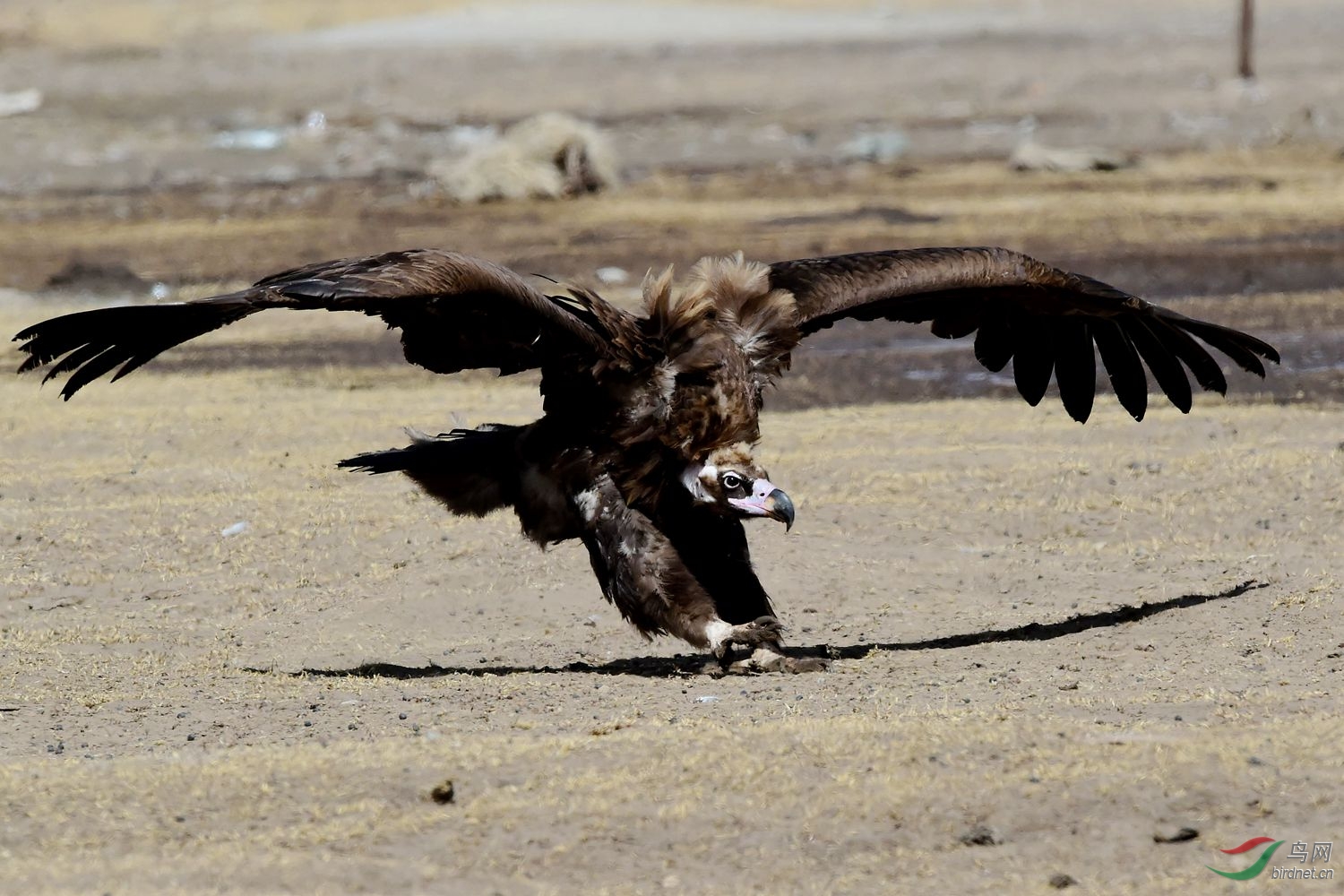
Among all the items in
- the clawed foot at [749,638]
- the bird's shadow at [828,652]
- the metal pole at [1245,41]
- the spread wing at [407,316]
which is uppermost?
the metal pole at [1245,41]

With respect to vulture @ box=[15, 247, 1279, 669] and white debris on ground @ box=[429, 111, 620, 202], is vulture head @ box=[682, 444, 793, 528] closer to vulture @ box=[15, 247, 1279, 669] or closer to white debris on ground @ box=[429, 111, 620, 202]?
vulture @ box=[15, 247, 1279, 669]

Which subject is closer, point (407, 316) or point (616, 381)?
point (407, 316)

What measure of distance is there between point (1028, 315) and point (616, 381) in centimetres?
220

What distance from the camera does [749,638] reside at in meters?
6.82

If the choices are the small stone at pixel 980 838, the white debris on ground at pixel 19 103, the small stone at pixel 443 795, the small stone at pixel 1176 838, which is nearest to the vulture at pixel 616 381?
the small stone at pixel 443 795

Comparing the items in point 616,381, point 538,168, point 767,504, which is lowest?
point 767,504

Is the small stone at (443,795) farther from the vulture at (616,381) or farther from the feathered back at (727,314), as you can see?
the feathered back at (727,314)

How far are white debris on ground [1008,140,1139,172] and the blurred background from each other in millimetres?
45

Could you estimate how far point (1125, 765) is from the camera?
5023 millimetres

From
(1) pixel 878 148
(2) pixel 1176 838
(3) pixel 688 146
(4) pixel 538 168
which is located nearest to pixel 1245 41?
(1) pixel 878 148

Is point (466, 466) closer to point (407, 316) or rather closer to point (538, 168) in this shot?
point (407, 316)

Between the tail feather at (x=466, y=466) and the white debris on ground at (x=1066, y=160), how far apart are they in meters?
18.7

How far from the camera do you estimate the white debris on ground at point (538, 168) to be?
23828 mm

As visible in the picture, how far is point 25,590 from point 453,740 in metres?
3.68
